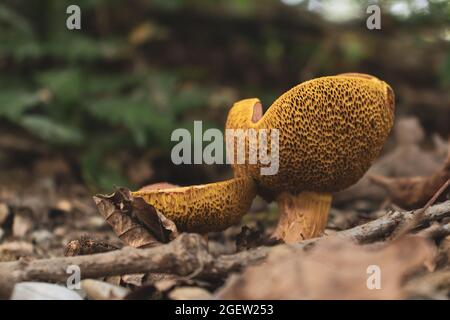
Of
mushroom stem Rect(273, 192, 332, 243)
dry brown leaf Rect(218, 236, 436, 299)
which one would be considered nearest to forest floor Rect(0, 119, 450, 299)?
dry brown leaf Rect(218, 236, 436, 299)

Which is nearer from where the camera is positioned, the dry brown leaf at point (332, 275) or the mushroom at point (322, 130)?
the dry brown leaf at point (332, 275)

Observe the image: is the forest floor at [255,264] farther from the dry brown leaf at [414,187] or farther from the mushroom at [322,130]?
the mushroom at [322,130]

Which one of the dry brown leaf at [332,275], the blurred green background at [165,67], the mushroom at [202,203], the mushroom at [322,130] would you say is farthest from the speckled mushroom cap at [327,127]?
the blurred green background at [165,67]

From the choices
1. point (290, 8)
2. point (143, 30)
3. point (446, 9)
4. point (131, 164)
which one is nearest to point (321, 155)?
point (131, 164)

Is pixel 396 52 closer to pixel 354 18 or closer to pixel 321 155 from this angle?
pixel 354 18

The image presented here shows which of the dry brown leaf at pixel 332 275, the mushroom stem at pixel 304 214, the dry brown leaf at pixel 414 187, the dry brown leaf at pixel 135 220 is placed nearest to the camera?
the dry brown leaf at pixel 332 275

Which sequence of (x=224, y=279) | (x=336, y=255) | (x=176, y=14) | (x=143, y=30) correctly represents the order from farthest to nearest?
1. (x=176, y=14)
2. (x=143, y=30)
3. (x=224, y=279)
4. (x=336, y=255)

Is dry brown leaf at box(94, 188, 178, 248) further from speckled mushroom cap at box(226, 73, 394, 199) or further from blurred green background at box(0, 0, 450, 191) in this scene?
blurred green background at box(0, 0, 450, 191)
